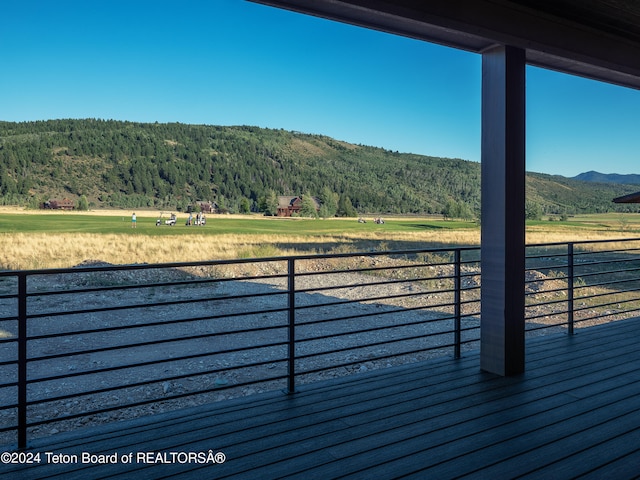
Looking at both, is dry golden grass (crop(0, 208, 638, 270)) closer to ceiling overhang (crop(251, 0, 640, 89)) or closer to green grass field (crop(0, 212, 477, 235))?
green grass field (crop(0, 212, 477, 235))

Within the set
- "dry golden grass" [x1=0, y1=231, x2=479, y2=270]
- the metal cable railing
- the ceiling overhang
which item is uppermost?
the ceiling overhang

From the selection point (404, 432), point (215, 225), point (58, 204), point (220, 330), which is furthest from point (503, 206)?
point (58, 204)

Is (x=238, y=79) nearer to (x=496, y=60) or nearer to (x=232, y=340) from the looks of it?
(x=232, y=340)

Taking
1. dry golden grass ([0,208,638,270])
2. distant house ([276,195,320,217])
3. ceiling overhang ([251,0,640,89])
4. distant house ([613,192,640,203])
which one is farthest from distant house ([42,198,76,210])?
distant house ([613,192,640,203])

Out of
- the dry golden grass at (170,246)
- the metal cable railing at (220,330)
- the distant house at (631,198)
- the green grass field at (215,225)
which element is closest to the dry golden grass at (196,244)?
the dry golden grass at (170,246)

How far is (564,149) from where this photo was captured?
2591 cm

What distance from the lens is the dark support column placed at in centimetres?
244

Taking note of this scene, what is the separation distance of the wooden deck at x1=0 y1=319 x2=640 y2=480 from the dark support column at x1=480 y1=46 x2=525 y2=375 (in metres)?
0.21

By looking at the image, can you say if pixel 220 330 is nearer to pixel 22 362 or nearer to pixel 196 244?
pixel 22 362

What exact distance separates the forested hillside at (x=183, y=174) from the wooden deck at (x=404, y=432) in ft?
74.5

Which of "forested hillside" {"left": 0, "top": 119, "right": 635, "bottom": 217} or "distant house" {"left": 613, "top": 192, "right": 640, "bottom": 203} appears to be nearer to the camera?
"distant house" {"left": 613, "top": 192, "right": 640, "bottom": 203}

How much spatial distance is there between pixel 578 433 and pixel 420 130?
3584 centimetres

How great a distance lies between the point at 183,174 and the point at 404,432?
27.5 meters

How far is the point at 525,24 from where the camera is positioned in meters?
2.33
